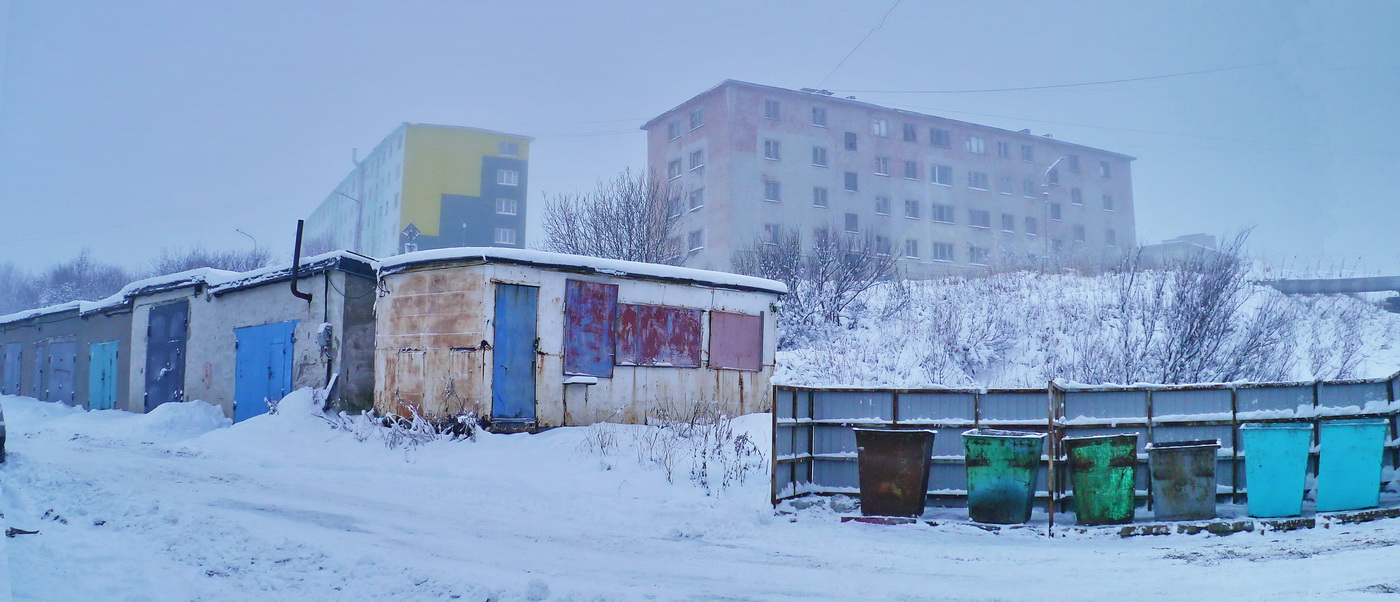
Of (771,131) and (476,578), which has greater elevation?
(771,131)

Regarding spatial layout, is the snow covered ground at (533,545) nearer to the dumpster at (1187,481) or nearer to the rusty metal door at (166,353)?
the dumpster at (1187,481)

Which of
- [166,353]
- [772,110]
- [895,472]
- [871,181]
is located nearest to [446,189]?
[772,110]

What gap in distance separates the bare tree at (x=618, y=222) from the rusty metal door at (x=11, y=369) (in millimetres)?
19463

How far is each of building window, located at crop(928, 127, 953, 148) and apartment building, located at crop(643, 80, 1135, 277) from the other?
7 cm

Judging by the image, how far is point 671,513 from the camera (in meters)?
9.80

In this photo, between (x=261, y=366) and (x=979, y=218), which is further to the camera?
(x=979, y=218)

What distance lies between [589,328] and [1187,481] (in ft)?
31.9

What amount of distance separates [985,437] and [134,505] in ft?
29.6

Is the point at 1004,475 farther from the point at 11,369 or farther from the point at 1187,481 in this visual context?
the point at 11,369

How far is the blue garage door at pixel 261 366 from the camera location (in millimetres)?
17625

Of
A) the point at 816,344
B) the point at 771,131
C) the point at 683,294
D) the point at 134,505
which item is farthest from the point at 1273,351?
the point at 771,131

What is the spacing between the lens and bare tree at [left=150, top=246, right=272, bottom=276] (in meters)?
53.6

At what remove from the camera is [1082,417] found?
10266 millimetres

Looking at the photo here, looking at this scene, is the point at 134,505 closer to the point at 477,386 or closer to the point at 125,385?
the point at 477,386
